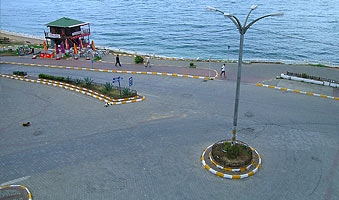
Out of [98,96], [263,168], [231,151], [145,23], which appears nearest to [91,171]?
[231,151]

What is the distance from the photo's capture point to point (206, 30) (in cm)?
6994

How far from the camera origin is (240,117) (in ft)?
58.6

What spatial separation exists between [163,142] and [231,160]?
3.83 m

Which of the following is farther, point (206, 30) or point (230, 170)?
point (206, 30)

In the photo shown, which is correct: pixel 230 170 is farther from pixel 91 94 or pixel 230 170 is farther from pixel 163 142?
pixel 91 94

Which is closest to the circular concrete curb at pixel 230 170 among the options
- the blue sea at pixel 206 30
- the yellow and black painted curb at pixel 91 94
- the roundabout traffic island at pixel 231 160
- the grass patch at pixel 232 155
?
the roundabout traffic island at pixel 231 160

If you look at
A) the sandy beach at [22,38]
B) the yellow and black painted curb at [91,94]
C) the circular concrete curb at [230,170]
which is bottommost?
the circular concrete curb at [230,170]

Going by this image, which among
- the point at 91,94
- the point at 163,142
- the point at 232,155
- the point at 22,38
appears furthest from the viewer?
the point at 22,38

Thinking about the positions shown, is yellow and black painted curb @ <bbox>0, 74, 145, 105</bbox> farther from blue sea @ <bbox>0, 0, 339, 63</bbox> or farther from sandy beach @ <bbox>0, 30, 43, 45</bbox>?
blue sea @ <bbox>0, 0, 339, 63</bbox>

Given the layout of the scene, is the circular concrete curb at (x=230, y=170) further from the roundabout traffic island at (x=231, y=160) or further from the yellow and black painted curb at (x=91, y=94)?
the yellow and black painted curb at (x=91, y=94)

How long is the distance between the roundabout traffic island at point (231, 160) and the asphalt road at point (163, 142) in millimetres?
347

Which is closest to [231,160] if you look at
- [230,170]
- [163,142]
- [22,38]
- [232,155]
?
[232,155]

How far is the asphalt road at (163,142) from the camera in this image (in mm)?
11727

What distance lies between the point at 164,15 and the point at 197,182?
3337 inches
